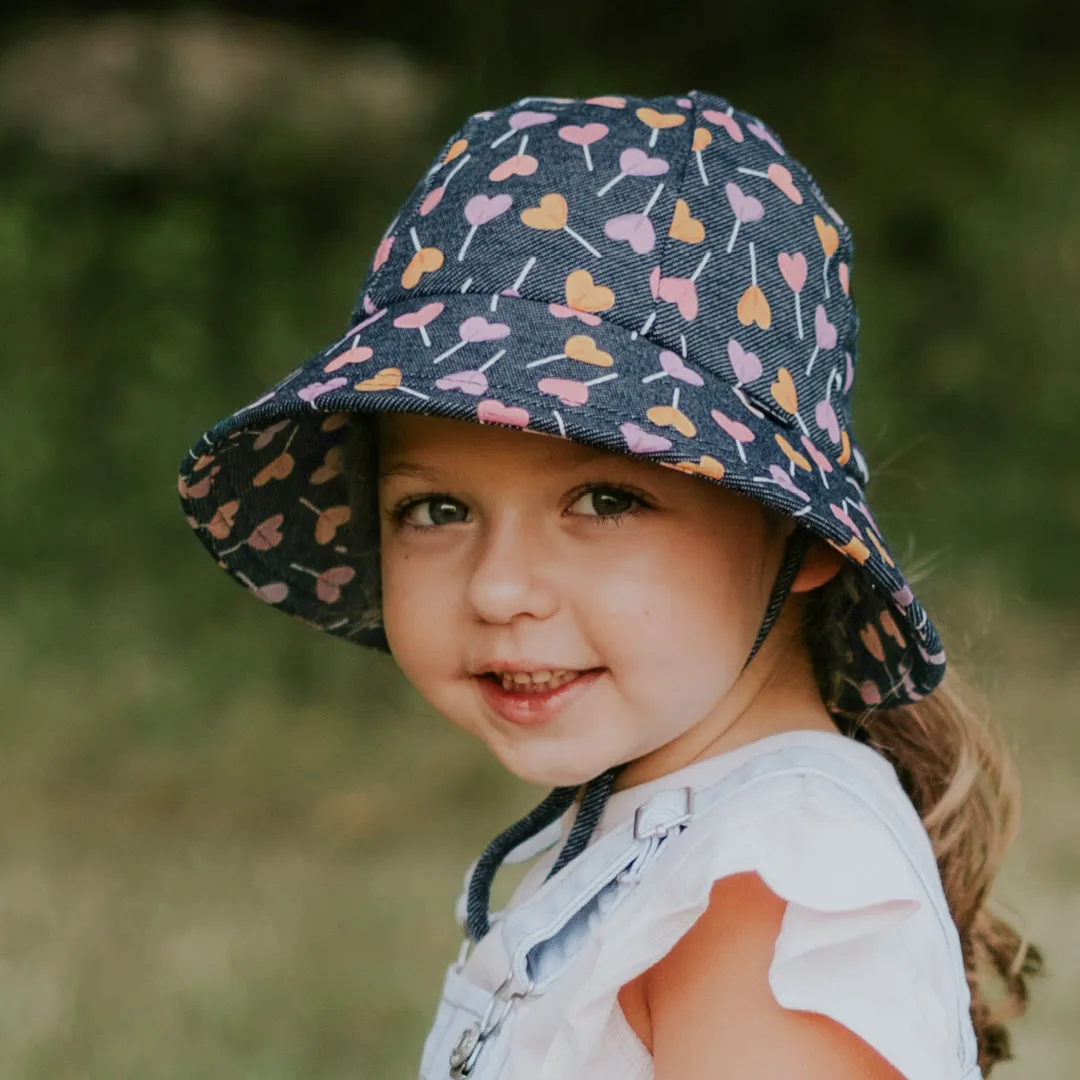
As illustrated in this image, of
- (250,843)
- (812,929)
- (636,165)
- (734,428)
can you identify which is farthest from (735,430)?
(250,843)

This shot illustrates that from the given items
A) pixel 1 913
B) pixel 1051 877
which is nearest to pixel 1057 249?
pixel 1051 877

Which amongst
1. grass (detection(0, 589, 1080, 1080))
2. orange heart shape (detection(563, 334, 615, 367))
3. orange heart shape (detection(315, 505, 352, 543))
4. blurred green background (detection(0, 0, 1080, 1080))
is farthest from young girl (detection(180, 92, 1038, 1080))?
blurred green background (detection(0, 0, 1080, 1080))

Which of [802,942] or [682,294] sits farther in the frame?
[682,294]

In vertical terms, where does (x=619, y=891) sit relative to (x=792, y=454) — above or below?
below

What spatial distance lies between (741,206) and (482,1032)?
2.03 ft

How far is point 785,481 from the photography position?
3.24 feet

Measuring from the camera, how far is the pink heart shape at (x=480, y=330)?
1.02 meters

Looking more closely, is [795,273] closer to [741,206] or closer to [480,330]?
[741,206]

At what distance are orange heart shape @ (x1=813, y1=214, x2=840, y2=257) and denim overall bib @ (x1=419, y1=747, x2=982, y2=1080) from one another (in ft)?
1.25

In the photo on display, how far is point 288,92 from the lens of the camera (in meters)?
3.75

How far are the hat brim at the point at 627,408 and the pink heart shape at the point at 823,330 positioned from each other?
69 mm

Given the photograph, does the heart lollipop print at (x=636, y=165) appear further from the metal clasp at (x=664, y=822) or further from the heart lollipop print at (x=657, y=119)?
the metal clasp at (x=664, y=822)

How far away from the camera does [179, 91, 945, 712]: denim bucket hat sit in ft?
3.24

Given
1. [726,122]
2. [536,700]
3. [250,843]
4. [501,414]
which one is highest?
[726,122]
